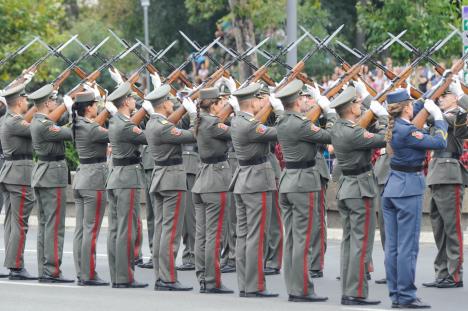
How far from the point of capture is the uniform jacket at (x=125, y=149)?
16250mm

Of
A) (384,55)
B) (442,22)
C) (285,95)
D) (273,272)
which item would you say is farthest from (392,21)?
(285,95)

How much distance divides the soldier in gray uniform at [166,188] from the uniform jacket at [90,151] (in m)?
0.62

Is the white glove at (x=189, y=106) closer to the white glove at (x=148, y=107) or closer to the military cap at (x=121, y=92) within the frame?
the white glove at (x=148, y=107)

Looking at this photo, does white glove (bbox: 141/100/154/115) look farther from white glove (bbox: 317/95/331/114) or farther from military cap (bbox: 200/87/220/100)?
white glove (bbox: 317/95/331/114)

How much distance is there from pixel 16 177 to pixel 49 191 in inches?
22.3

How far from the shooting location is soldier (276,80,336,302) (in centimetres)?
1516

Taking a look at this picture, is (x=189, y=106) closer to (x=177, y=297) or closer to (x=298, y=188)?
(x=298, y=188)

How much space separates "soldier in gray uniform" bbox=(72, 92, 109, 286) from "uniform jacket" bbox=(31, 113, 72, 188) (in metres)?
0.20

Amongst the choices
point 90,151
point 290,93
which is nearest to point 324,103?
point 290,93

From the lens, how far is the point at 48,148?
55.5 ft

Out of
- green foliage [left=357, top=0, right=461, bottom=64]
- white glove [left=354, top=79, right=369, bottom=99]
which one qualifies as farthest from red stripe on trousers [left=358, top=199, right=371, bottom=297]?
green foliage [left=357, top=0, right=461, bottom=64]

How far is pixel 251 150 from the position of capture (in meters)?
15.5

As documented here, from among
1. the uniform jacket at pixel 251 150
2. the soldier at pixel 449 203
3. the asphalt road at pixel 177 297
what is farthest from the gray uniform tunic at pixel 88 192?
the soldier at pixel 449 203

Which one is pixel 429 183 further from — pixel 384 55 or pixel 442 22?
pixel 384 55
